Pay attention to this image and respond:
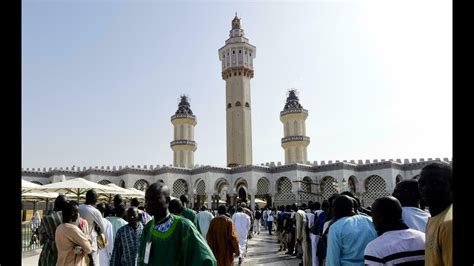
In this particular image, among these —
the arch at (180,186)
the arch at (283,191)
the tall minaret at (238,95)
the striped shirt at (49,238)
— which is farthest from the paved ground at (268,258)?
the tall minaret at (238,95)

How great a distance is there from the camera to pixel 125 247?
4883 mm

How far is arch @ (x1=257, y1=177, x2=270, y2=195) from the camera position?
3907 centimetres

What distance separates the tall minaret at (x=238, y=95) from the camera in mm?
46719

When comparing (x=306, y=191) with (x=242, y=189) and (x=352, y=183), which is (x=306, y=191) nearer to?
(x=352, y=183)

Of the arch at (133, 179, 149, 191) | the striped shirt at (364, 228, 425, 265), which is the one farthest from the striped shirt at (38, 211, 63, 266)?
the arch at (133, 179, 149, 191)

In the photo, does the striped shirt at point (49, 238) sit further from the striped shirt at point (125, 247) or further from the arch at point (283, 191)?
the arch at point (283, 191)

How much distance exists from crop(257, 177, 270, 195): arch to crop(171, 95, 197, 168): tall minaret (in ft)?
32.9

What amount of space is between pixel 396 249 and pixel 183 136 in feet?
151

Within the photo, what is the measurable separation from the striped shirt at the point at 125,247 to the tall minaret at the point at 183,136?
136 feet
